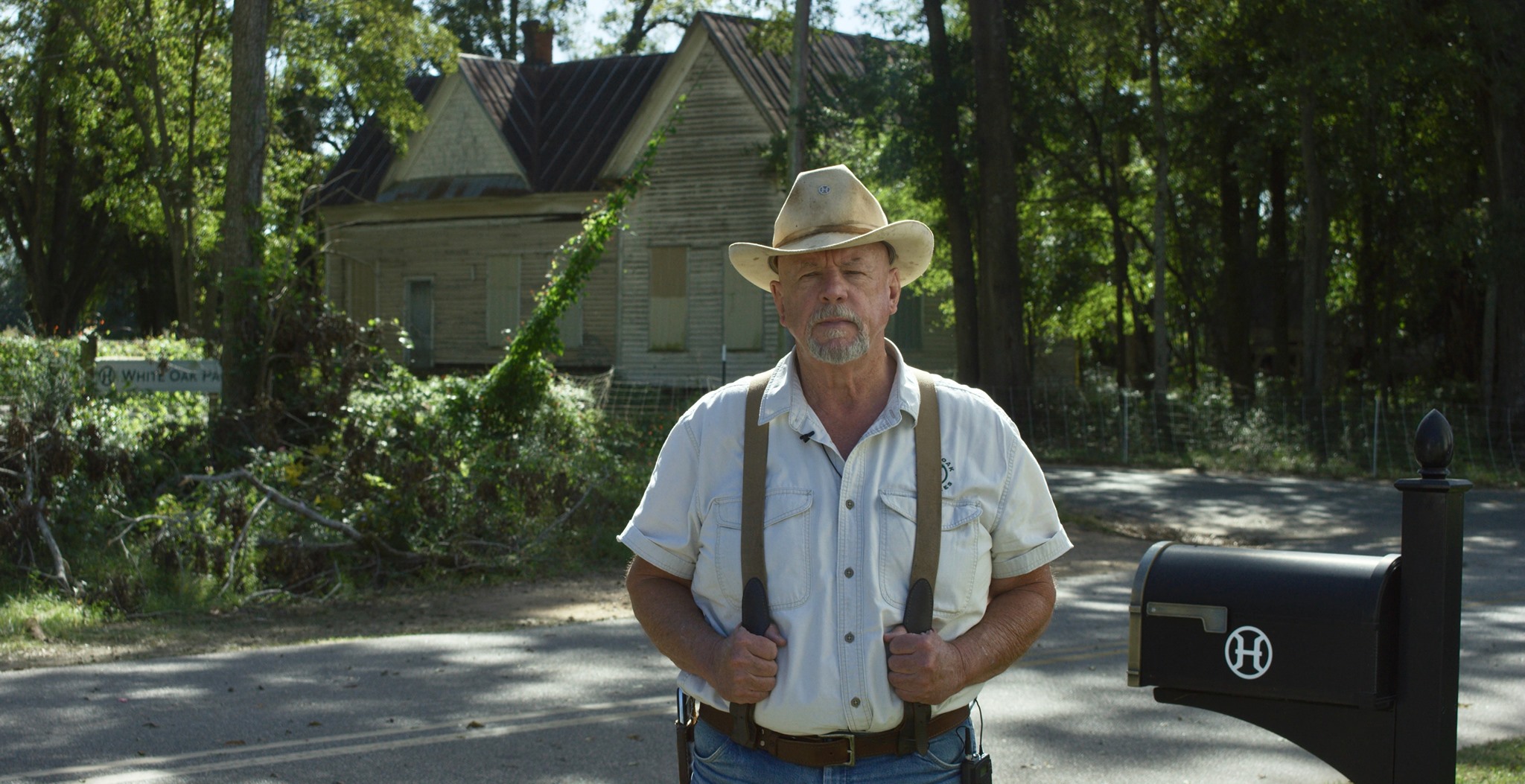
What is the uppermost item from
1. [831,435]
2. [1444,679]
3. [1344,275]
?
[1344,275]

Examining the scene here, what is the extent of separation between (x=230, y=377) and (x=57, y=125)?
27.0m

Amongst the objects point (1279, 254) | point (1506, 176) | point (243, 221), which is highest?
Result: point (1506, 176)

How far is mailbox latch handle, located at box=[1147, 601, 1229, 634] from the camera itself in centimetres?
314

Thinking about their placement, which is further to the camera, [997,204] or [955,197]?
[955,197]

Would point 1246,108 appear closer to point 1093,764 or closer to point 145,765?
point 1093,764

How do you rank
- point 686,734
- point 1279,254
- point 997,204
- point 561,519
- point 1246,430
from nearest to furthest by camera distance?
point 686,734 → point 561,519 → point 1246,430 → point 997,204 → point 1279,254

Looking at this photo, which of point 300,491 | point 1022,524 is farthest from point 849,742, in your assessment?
point 300,491

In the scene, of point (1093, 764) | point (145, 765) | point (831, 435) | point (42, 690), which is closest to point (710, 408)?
point (831, 435)

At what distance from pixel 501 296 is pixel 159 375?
54.4ft

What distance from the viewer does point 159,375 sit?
44.9 ft

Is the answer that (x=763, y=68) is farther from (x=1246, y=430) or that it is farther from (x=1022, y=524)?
(x=1022, y=524)

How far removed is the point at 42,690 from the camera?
289 inches

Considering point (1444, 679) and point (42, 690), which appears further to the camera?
point (42, 690)

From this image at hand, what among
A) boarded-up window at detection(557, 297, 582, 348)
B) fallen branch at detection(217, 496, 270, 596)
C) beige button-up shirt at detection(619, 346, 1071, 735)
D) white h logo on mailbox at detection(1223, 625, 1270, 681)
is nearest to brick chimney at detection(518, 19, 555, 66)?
boarded-up window at detection(557, 297, 582, 348)
